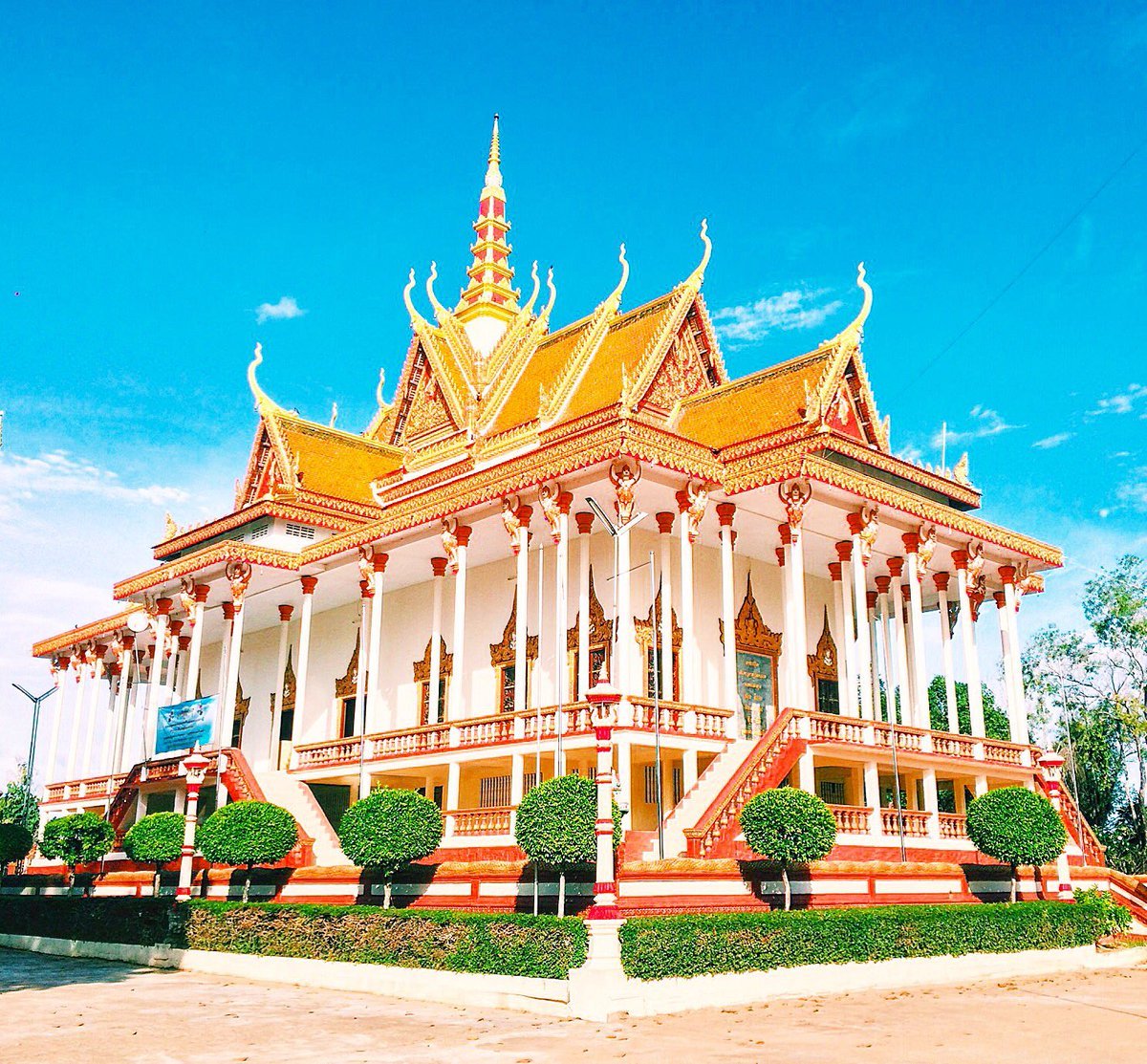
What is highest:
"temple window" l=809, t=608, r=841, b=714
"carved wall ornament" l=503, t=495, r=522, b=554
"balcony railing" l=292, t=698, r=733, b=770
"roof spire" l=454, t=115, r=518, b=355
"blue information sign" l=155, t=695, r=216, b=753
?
"roof spire" l=454, t=115, r=518, b=355

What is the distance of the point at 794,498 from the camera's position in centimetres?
2138

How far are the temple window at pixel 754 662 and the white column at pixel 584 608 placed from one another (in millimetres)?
3614

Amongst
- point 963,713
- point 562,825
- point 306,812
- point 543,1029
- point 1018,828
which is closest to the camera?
point 543,1029

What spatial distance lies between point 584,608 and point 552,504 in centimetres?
222

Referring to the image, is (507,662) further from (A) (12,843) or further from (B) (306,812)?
(A) (12,843)

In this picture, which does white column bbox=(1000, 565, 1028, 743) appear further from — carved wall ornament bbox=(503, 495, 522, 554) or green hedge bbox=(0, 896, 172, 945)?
green hedge bbox=(0, 896, 172, 945)

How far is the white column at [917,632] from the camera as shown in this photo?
2377 centimetres

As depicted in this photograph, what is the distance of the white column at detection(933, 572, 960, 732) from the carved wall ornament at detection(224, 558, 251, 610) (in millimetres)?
15511

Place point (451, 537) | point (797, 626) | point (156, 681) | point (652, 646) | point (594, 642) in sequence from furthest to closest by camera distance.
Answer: point (156, 681) → point (594, 642) → point (451, 537) → point (652, 646) → point (797, 626)

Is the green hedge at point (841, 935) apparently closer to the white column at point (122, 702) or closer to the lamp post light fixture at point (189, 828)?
the lamp post light fixture at point (189, 828)

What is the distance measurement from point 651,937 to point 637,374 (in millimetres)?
14851

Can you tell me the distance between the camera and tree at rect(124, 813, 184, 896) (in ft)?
71.0

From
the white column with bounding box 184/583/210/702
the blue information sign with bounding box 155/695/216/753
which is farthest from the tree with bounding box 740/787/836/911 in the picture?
the white column with bounding box 184/583/210/702

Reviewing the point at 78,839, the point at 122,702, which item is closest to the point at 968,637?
the point at 78,839
